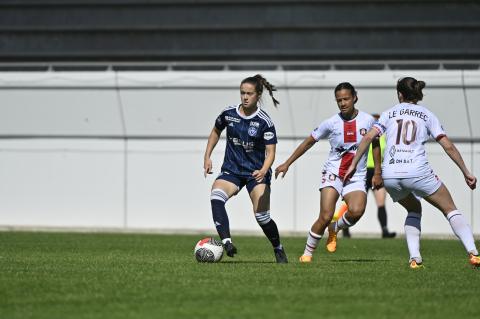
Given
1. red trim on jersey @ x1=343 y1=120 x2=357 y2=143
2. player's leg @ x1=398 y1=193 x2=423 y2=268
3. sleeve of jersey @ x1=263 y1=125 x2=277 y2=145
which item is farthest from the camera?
red trim on jersey @ x1=343 y1=120 x2=357 y2=143

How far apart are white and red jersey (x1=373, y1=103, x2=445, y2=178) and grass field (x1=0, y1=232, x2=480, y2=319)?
0.95m

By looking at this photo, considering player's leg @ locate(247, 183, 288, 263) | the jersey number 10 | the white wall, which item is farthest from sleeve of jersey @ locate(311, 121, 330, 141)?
the white wall

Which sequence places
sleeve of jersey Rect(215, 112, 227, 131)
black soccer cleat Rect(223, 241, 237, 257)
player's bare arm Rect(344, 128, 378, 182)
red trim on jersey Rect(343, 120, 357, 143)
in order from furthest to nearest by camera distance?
red trim on jersey Rect(343, 120, 357, 143)
sleeve of jersey Rect(215, 112, 227, 131)
black soccer cleat Rect(223, 241, 237, 257)
player's bare arm Rect(344, 128, 378, 182)

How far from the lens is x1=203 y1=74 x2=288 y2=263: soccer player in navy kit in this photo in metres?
10.7

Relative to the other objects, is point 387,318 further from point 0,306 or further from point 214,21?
point 214,21

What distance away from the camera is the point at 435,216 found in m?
20.6

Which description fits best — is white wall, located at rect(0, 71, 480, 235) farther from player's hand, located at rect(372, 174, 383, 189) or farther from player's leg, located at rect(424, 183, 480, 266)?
player's leg, located at rect(424, 183, 480, 266)

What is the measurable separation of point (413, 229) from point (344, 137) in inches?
57.3

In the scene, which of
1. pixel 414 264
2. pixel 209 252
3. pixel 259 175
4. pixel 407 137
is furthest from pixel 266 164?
pixel 414 264

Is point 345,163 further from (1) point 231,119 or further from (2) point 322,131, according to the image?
(1) point 231,119

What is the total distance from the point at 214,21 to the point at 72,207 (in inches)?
224

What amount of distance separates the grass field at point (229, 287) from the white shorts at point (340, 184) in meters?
0.78

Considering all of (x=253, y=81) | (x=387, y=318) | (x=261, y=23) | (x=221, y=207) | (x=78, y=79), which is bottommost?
(x=387, y=318)

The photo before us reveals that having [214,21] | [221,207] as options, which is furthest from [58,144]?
[221,207]
